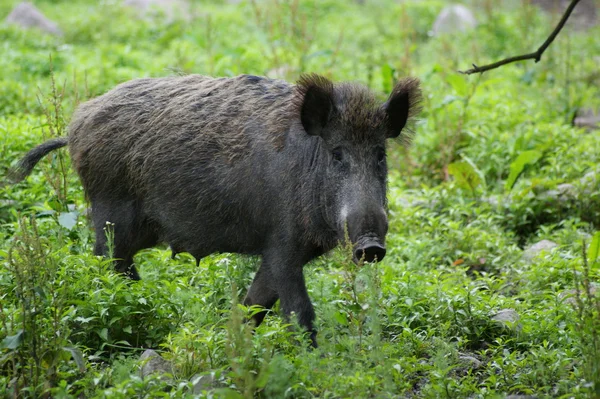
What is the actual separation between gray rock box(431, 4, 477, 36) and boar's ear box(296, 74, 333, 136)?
10.8 meters

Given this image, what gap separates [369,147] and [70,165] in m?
2.65

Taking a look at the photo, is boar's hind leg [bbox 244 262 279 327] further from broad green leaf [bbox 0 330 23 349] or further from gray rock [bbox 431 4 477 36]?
gray rock [bbox 431 4 477 36]

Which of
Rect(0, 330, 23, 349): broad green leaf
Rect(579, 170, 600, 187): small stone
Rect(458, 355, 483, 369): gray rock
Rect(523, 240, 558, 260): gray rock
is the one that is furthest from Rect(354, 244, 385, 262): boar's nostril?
Rect(579, 170, 600, 187): small stone

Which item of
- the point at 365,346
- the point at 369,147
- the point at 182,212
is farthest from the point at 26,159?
the point at 365,346

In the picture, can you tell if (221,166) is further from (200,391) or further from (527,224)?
(527,224)

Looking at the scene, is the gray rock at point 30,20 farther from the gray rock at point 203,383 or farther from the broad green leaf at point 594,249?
the gray rock at point 203,383

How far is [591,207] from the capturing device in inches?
284

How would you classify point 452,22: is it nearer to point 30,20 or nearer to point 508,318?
point 30,20

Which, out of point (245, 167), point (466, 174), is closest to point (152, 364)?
point (245, 167)

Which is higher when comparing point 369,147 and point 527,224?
point 369,147

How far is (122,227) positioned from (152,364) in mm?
1552

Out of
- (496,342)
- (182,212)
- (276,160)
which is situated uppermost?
(276,160)

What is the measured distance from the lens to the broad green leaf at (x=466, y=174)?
7762mm

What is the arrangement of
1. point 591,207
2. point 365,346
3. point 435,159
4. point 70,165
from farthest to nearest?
point 435,159 → point 591,207 → point 70,165 → point 365,346
